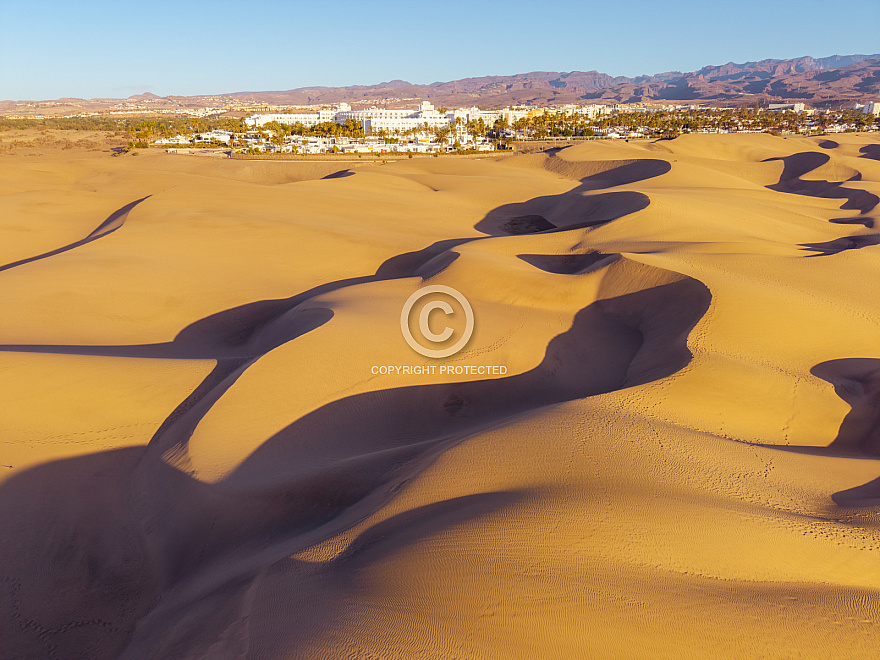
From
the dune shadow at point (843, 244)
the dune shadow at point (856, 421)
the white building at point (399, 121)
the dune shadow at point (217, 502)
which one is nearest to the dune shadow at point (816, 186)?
the dune shadow at point (843, 244)

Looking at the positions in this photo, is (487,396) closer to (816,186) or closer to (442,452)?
(442,452)

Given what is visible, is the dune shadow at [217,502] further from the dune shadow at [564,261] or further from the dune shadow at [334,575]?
the dune shadow at [564,261]

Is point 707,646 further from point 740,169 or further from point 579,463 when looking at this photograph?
point 740,169

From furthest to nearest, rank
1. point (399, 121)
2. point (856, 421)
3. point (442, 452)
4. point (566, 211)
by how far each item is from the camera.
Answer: point (399, 121), point (566, 211), point (856, 421), point (442, 452)

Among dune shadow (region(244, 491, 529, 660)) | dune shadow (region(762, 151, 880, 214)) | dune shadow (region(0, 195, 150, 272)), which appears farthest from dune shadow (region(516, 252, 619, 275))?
dune shadow (region(762, 151, 880, 214))

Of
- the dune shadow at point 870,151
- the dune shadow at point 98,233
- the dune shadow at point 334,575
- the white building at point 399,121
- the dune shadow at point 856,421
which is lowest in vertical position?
the dune shadow at point 856,421

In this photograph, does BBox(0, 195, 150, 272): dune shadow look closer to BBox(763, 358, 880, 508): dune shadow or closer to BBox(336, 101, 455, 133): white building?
BBox(763, 358, 880, 508): dune shadow

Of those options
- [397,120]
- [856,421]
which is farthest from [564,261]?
[397,120]

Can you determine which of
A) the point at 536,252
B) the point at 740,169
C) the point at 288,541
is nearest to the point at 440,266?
the point at 536,252
